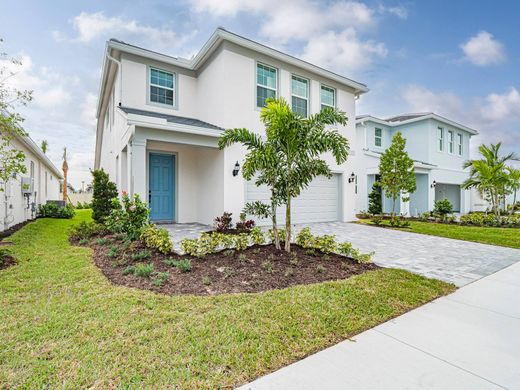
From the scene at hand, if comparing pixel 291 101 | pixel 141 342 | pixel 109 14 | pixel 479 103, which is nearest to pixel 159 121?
pixel 109 14

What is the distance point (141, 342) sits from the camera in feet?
8.36

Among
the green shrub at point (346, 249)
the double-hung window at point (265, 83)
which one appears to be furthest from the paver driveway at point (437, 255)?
the double-hung window at point (265, 83)

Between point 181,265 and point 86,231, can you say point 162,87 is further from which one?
point 181,265

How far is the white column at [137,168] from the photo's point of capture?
769cm

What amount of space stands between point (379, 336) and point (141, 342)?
2382 millimetres

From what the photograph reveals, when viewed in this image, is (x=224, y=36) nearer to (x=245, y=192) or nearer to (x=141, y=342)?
(x=245, y=192)

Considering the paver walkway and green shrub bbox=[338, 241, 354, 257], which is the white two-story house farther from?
green shrub bbox=[338, 241, 354, 257]

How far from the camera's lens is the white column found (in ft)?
25.2

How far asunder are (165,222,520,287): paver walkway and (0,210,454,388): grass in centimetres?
104

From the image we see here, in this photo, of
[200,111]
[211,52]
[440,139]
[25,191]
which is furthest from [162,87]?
[440,139]

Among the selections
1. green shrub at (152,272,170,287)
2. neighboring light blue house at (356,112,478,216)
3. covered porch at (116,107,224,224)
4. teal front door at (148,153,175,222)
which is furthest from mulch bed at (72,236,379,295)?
neighboring light blue house at (356,112,478,216)

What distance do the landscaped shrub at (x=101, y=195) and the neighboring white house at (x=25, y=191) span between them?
6.22ft

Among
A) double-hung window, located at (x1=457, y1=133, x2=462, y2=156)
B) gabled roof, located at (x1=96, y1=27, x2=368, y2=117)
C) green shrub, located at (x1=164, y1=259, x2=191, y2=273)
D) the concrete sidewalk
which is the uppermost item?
gabled roof, located at (x1=96, y1=27, x2=368, y2=117)

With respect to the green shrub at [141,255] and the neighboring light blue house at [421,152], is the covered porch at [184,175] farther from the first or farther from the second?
the neighboring light blue house at [421,152]
